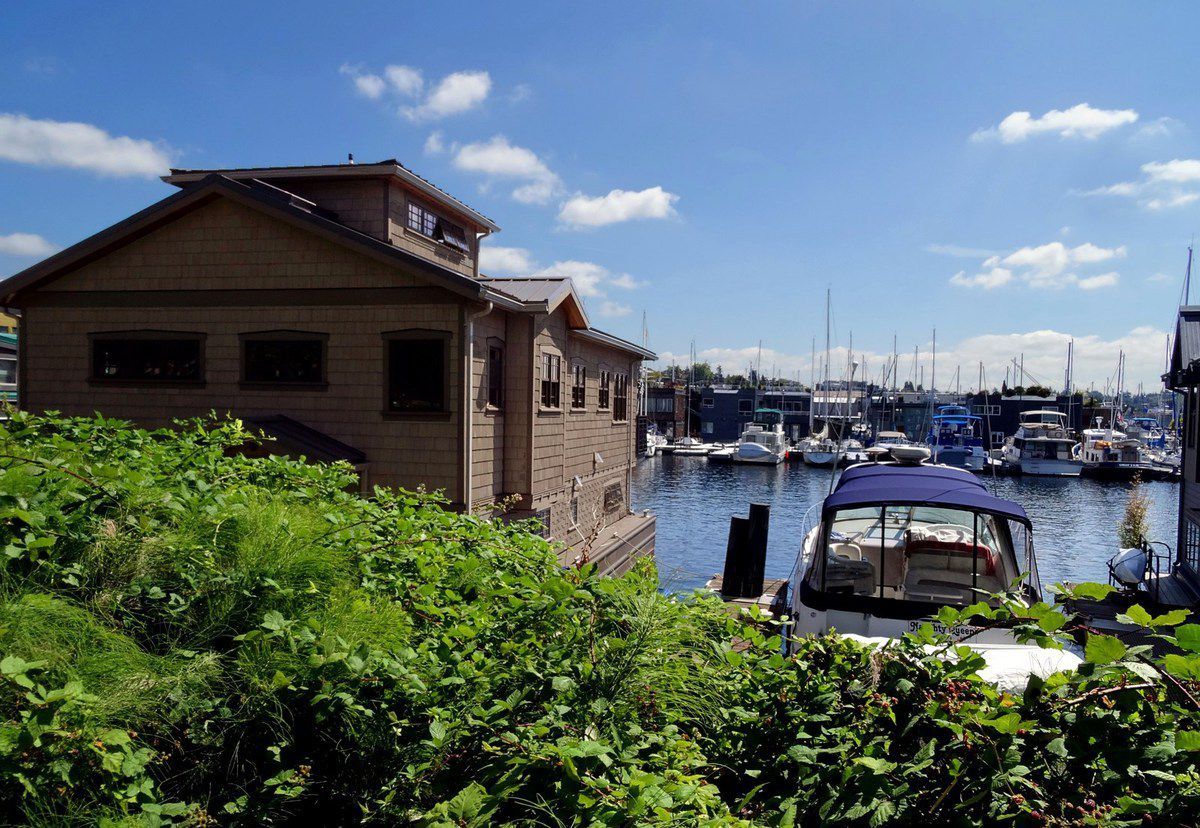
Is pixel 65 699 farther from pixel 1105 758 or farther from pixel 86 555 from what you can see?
pixel 1105 758

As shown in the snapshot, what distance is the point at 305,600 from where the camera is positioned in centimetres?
371

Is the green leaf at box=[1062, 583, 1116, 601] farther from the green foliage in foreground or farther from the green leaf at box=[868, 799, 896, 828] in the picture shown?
the green leaf at box=[868, 799, 896, 828]

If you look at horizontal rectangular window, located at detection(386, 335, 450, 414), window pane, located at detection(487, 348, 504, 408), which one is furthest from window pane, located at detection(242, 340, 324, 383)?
window pane, located at detection(487, 348, 504, 408)

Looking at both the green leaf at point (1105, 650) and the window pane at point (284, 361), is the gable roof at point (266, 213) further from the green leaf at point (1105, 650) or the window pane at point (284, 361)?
the green leaf at point (1105, 650)

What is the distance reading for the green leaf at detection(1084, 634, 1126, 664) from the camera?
252cm

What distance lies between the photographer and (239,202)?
1539 cm

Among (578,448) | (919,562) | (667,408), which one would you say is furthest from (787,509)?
(667,408)

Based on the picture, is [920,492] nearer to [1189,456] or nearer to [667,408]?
[1189,456]

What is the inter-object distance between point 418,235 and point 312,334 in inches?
166

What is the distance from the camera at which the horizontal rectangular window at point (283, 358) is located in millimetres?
15461

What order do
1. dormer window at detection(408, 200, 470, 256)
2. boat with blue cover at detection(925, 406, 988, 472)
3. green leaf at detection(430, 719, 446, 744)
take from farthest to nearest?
boat with blue cover at detection(925, 406, 988, 472)
dormer window at detection(408, 200, 470, 256)
green leaf at detection(430, 719, 446, 744)

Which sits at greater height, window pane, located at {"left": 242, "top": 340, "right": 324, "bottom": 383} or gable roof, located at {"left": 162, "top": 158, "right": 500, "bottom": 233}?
gable roof, located at {"left": 162, "top": 158, "right": 500, "bottom": 233}

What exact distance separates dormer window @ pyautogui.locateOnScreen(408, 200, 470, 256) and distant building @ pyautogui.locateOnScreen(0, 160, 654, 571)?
1.12 ft

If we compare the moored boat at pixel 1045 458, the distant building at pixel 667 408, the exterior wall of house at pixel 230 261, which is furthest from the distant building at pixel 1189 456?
the distant building at pixel 667 408
